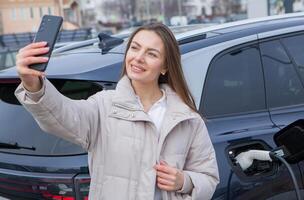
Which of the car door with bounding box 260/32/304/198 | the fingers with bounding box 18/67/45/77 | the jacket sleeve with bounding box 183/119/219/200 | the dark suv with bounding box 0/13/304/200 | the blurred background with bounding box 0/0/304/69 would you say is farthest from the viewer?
the blurred background with bounding box 0/0/304/69

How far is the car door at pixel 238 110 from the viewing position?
2758 mm

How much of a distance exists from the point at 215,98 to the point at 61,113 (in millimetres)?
1180

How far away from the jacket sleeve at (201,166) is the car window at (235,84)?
1.93 feet

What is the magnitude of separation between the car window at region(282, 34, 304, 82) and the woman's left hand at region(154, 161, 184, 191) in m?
1.49

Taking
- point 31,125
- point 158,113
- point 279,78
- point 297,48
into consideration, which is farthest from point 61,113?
point 297,48

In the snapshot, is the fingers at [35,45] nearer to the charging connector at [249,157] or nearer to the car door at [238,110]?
the car door at [238,110]

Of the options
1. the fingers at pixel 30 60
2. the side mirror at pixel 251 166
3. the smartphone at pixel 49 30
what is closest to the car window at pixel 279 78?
the side mirror at pixel 251 166

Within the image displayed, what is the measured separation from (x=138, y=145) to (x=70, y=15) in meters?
67.5

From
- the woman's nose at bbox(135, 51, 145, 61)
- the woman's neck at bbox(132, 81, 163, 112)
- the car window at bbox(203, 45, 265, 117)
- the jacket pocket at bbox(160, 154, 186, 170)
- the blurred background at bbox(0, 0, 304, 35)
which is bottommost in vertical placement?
the blurred background at bbox(0, 0, 304, 35)

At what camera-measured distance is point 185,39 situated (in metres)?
3.10

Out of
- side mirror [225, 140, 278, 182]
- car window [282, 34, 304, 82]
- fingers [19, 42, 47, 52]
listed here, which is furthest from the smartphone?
car window [282, 34, 304, 82]

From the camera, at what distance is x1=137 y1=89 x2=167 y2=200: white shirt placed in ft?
7.13

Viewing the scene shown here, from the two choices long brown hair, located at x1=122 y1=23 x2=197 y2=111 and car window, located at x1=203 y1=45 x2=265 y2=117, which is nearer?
long brown hair, located at x1=122 y1=23 x2=197 y2=111

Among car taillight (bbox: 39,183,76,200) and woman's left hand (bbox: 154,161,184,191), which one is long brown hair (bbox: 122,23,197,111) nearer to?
woman's left hand (bbox: 154,161,184,191)
